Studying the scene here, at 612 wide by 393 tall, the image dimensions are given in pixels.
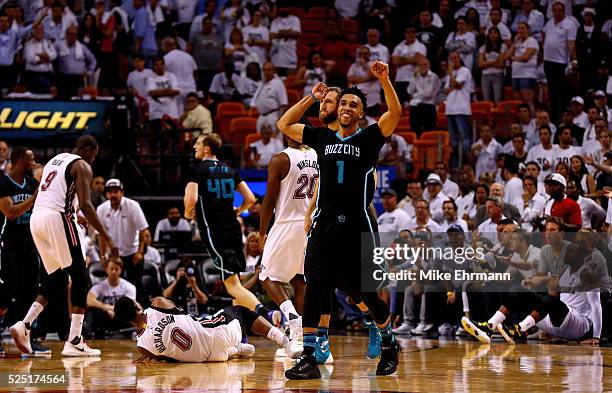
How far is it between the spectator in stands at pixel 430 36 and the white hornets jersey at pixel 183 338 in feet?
41.8

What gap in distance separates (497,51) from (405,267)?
23.3ft

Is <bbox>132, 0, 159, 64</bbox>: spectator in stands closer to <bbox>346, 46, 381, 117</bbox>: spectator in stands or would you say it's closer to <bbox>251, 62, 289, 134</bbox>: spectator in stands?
<bbox>251, 62, 289, 134</bbox>: spectator in stands

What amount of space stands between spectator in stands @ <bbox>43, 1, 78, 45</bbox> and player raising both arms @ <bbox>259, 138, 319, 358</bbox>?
12183mm

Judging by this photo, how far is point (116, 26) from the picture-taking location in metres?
22.3

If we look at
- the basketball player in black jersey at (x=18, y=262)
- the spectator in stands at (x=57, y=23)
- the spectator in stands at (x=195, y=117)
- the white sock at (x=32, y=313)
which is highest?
the spectator in stands at (x=57, y=23)

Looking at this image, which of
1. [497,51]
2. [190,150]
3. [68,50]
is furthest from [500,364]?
[68,50]

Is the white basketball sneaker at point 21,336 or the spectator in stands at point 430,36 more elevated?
the spectator in stands at point 430,36

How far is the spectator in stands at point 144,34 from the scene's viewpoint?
2259cm

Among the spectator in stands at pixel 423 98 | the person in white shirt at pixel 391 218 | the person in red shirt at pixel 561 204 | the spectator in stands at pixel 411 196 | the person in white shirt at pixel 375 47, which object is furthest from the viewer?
the person in white shirt at pixel 375 47

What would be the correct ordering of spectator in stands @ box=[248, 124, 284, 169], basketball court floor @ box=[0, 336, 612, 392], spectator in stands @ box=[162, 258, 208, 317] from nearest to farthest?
basketball court floor @ box=[0, 336, 612, 392]
spectator in stands @ box=[162, 258, 208, 317]
spectator in stands @ box=[248, 124, 284, 169]

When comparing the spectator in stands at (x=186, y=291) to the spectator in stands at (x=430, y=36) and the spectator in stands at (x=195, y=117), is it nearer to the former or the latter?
the spectator in stands at (x=195, y=117)

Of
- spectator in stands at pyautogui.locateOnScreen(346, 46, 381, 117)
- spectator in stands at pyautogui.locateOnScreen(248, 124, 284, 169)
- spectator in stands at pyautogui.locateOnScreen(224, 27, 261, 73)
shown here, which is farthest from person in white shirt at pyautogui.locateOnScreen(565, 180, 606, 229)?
spectator in stands at pyautogui.locateOnScreen(224, 27, 261, 73)

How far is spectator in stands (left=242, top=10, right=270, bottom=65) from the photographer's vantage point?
2256 centimetres

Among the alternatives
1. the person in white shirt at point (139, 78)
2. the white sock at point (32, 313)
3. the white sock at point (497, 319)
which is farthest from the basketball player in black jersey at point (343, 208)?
the person in white shirt at point (139, 78)
